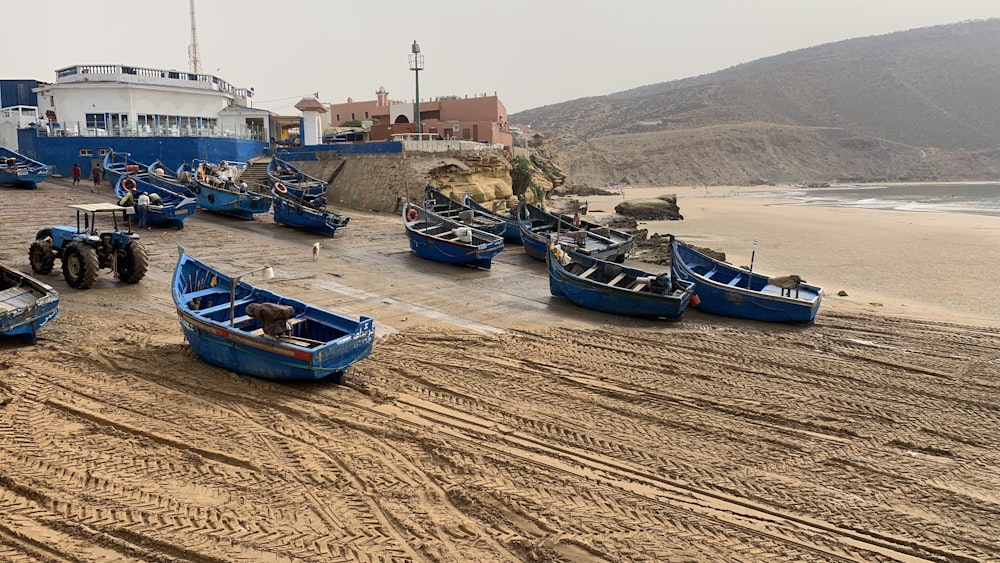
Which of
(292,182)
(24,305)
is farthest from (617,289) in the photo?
(292,182)

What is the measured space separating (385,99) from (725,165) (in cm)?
5160

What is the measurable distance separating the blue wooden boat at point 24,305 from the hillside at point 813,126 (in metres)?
54.9

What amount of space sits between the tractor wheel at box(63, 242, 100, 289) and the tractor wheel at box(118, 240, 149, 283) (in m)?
0.52

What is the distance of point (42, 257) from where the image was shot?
535 inches

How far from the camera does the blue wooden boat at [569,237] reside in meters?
18.9

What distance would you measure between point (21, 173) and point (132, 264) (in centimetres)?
1728

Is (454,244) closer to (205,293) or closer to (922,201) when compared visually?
(205,293)

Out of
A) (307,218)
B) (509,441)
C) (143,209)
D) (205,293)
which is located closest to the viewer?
(509,441)

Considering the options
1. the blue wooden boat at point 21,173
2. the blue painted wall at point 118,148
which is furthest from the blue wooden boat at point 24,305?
the blue painted wall at point 118,148

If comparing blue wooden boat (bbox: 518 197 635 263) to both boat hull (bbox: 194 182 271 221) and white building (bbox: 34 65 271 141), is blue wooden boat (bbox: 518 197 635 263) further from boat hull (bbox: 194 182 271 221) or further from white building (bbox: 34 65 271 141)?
white building (bbox: 34 65 271 141)

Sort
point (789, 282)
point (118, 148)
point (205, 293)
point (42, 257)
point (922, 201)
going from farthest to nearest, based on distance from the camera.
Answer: point (922, 201) < point (118, 148) < point (789, 282) < point (42, 257) < point (205, 293)

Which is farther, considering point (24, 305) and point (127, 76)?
point (127, 76)

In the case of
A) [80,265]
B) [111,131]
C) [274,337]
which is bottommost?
[274,337]

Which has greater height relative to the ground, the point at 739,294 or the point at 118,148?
the point at 118,148
